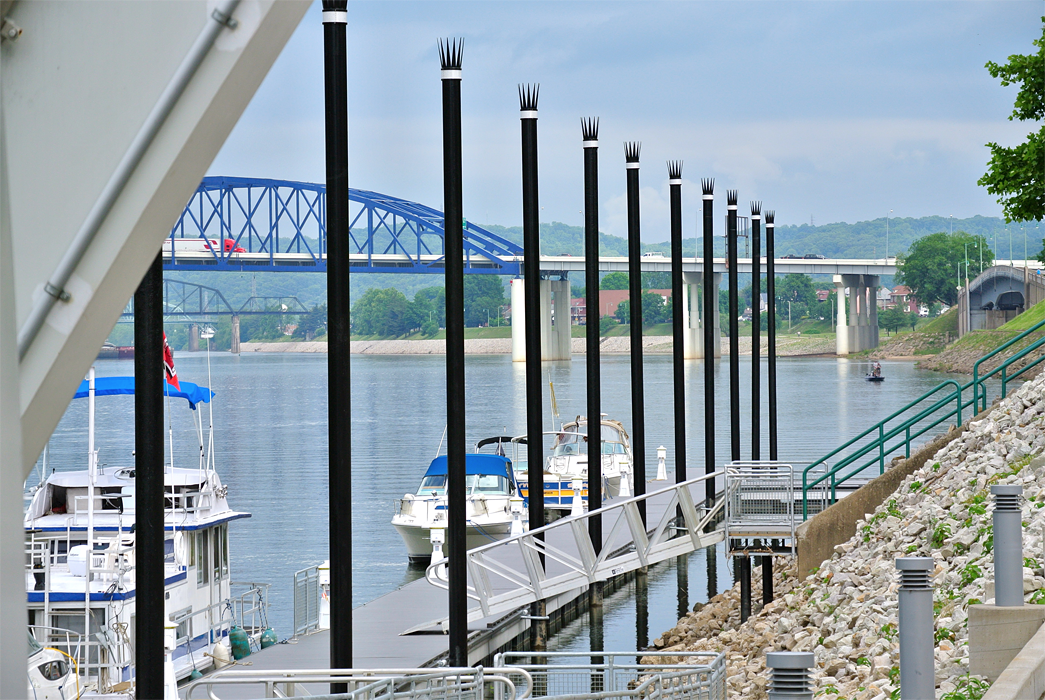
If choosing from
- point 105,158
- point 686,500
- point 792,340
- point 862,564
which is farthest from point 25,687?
point 792,340

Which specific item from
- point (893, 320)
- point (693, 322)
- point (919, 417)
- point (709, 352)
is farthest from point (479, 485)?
point (893, 320)

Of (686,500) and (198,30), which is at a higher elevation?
(198,30)

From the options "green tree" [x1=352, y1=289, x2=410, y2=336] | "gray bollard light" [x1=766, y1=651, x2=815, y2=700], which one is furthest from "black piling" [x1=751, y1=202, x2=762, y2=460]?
"green tree" [x1=352, y1=289, x2=410, y2=336]

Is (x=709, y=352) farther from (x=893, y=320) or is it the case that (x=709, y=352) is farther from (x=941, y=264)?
(x=893, y=320)

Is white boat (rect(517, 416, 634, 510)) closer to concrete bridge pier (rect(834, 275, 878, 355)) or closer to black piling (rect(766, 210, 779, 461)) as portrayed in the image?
black piling (rect(766, 210, 779, 461))

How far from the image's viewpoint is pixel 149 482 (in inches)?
331

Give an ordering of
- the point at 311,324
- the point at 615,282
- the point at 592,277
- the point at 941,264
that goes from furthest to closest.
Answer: the point at 615,282, the point at 941,264, the point at 311,324, the point at 592,277

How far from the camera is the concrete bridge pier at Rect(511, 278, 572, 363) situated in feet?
306

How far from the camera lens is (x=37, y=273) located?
5.85 feet

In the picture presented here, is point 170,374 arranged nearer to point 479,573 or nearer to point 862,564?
point 479,573

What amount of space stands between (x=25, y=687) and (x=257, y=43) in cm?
101

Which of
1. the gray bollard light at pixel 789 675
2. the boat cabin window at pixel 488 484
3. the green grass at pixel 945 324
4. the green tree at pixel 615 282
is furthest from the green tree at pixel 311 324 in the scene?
the gray bollard light at pixel 789 675

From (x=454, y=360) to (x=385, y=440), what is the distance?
56.2m

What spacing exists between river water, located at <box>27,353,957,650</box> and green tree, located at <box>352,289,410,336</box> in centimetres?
867
